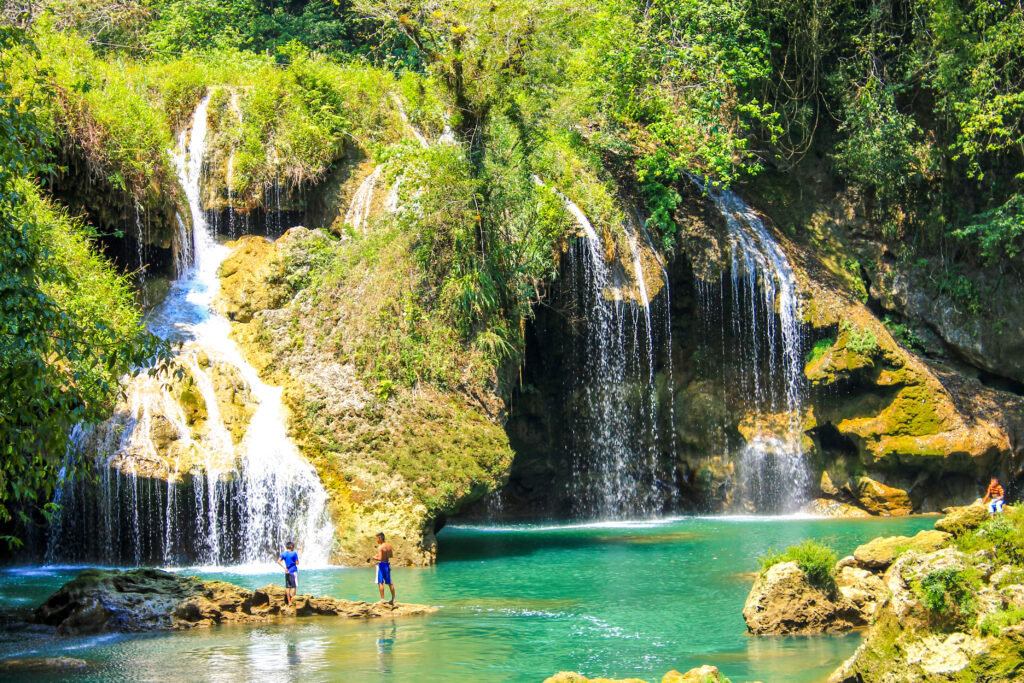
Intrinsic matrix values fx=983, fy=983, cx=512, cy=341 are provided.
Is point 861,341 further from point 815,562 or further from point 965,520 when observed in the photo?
point 965,520

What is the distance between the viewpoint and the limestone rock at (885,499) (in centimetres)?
2344

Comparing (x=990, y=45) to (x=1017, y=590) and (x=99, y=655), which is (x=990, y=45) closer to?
(x=1017, y=590)

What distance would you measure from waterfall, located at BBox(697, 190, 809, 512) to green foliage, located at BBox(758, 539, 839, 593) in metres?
12.5

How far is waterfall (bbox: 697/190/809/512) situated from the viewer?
24312 mm

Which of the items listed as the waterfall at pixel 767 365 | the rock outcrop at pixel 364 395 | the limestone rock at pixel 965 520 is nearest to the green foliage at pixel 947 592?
the limestone rock at pixel 965 520

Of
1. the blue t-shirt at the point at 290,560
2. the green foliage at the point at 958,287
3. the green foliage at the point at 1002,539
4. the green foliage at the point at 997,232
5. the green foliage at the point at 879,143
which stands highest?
the green foliage at the point at 879,143

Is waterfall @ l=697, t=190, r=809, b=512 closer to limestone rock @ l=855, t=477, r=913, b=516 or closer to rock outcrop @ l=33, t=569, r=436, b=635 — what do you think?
limestone rock @ l=855, t=477, r=913, b=516

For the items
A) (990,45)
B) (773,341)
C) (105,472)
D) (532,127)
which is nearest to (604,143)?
(532,127)

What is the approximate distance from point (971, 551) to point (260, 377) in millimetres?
14415

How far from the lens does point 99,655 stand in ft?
35.0

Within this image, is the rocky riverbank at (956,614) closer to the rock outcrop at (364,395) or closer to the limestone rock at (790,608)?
the limestone rock at (790,608)

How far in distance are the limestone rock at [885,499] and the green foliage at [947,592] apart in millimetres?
16190

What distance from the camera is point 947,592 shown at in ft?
26.8

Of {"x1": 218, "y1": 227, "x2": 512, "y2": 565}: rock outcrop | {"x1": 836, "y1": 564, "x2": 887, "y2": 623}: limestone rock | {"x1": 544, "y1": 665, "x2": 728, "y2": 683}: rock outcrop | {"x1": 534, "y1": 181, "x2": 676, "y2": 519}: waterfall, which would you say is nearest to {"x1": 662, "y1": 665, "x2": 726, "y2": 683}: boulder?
{"x1": 544, "y1": 665, "x2": 728, "y2": 683}: rock outcrop
